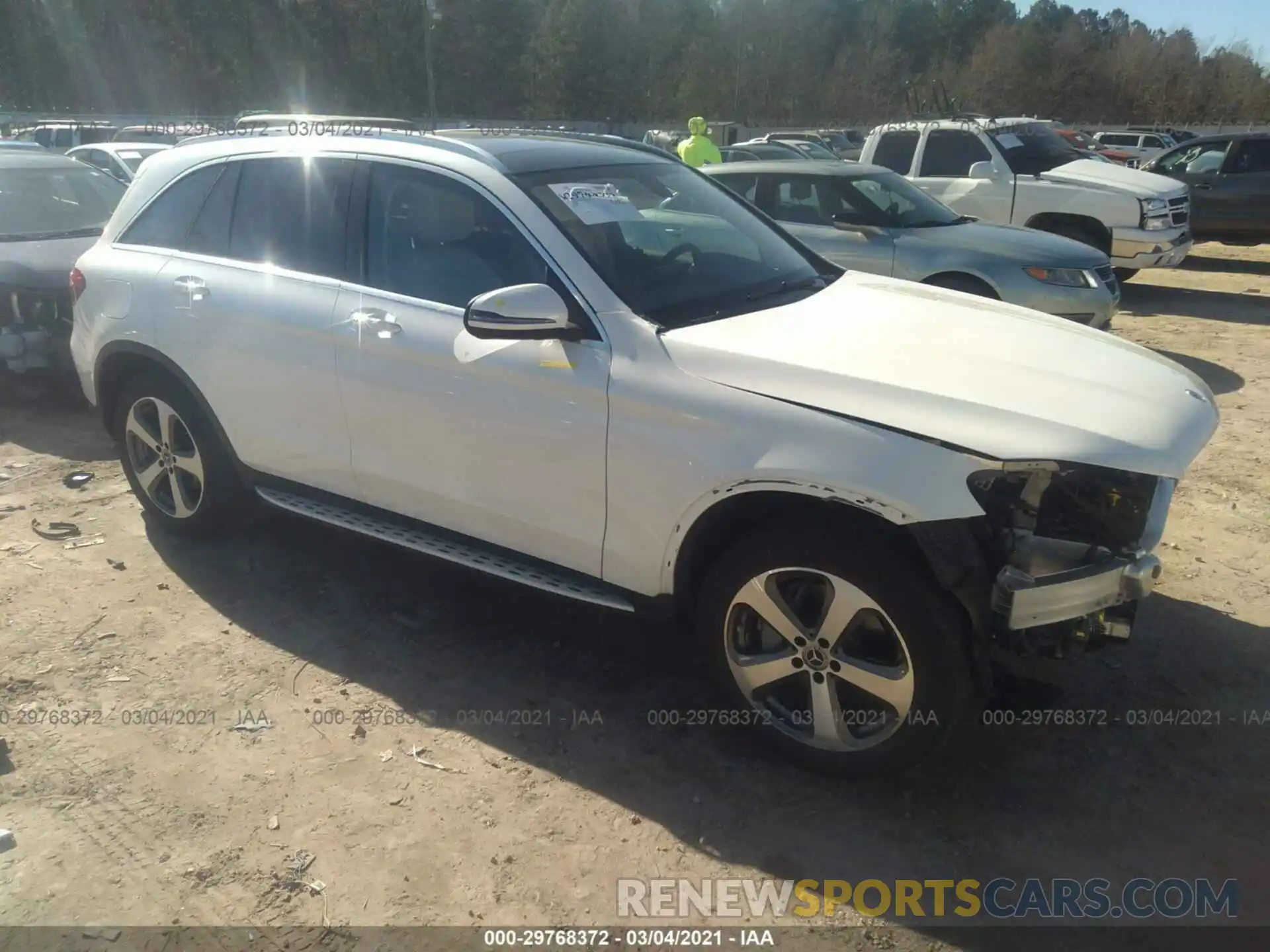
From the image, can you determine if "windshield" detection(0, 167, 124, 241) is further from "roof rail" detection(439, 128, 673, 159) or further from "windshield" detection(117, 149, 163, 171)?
"roof rail" detection(439, 128, 673, 159)

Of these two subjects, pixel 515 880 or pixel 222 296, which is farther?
pixel 222 296

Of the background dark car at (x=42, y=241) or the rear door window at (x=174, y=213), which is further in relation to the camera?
the background dark car at (x=42, y=241)

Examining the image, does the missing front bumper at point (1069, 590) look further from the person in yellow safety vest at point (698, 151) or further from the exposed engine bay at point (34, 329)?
the person in yellow safety vest at point (698, 151)

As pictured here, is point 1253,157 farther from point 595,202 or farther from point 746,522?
point 746,522

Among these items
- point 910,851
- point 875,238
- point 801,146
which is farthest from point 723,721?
point 801,146

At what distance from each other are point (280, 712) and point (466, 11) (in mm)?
60170

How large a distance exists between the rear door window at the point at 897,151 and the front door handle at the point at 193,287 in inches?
334

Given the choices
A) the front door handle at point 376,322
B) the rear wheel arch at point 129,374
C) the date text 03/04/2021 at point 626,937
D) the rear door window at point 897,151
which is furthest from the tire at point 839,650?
the rear door window at point 897,151

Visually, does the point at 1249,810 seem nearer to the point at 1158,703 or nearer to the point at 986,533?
the point at 1158,703

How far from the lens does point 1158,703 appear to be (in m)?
3.38

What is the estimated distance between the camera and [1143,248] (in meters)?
10.2

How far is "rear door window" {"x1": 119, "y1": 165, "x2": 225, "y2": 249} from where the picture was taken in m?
4.29

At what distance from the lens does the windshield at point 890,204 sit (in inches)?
304

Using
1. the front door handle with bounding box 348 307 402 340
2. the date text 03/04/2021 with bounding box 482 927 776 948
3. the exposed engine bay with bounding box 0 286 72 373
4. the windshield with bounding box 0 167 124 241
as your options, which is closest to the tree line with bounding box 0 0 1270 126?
the windshield with bounding box 0 167 124 241
